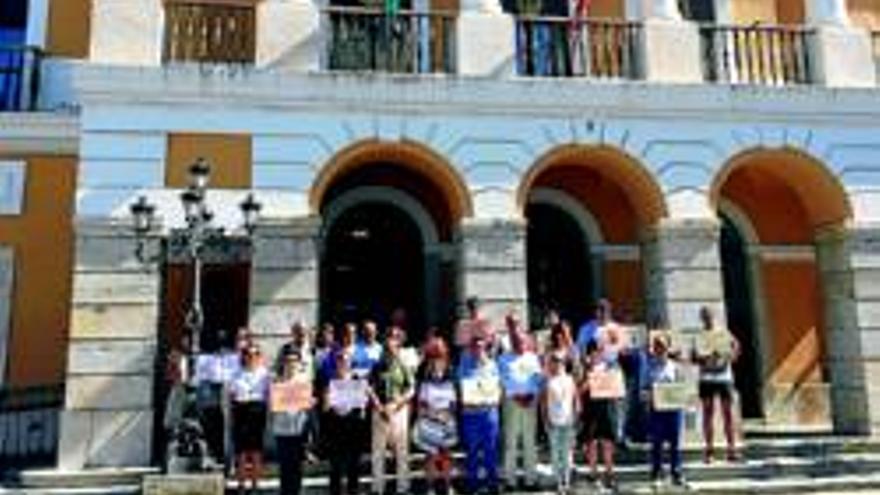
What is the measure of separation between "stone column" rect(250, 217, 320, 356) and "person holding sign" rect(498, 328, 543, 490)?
3.19 m

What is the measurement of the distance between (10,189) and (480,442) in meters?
8.85

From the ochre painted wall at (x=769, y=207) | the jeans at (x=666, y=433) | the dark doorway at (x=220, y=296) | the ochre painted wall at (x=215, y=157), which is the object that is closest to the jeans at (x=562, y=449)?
the jeans at (x=666, y=433)

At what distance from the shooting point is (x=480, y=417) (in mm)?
11719

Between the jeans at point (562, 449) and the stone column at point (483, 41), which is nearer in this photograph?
the jeans at point (562, 449)

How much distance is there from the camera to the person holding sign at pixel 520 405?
11.9 m

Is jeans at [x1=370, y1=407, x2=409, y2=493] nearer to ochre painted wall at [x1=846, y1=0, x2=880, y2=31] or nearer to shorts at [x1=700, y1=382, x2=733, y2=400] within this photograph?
shorts at [x1=700, y1=382, x2=733, y2=400]

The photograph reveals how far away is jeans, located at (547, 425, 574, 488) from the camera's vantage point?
11.8m

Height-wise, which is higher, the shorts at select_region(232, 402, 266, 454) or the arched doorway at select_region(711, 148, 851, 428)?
the arched doorway at select_region(711, 148, 851, 428)

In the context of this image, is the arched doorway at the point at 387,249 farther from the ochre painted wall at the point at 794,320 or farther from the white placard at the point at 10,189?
the ochre painted wall at the point at 794,320

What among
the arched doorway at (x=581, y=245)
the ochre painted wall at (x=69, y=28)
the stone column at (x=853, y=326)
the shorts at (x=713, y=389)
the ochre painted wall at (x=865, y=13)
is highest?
the ochre painted wall at (x=865, y=13)

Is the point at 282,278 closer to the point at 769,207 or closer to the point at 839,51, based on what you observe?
the point at 769,207

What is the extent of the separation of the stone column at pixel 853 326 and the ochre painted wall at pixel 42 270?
11.5 m

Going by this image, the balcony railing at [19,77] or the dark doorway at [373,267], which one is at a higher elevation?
the balcony railing at [19,77]

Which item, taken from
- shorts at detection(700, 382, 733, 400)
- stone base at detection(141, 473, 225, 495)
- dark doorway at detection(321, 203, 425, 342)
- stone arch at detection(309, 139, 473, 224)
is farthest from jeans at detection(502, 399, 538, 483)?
dark doorway at detection(321, 203, 425, 342)
